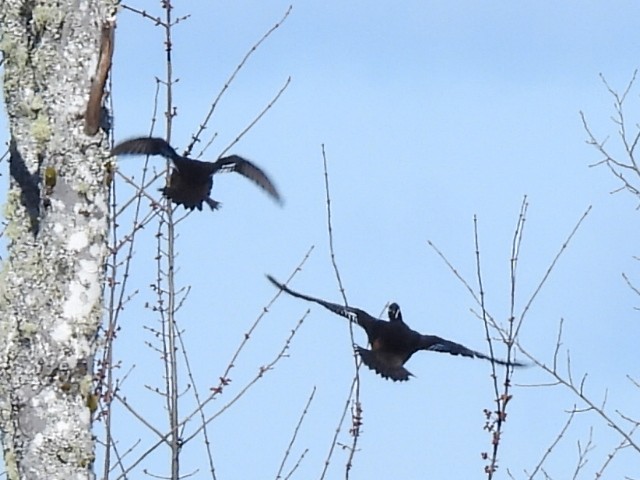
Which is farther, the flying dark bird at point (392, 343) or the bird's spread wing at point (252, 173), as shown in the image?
the bird's spread wing at point (252, 173)

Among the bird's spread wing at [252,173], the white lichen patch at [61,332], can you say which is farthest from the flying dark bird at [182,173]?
the white lichen patch at [61,332]

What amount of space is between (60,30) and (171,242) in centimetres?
173

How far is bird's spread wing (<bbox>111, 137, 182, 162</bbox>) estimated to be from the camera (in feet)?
21.1

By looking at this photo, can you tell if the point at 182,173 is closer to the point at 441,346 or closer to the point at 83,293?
the point at 441,346

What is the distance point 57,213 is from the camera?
3.76m

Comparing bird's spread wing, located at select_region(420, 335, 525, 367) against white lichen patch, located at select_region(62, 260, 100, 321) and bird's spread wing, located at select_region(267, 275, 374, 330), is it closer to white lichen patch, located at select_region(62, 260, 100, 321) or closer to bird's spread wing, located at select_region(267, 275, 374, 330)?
bird's spread wing, located at select_region(267, 275, 374, 330)

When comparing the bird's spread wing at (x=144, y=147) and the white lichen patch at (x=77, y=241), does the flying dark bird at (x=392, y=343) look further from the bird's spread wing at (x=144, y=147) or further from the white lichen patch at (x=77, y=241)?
the white lichen patch at (x=77, y=241)

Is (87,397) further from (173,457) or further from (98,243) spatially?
(173,457)

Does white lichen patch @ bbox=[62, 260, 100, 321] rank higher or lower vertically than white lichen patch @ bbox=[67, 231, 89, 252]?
lower

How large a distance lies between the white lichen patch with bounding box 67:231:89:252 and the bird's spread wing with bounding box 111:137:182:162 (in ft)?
8.42

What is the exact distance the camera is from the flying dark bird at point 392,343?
663 centimetres

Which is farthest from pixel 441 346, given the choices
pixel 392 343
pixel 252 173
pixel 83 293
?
pixel 83 293

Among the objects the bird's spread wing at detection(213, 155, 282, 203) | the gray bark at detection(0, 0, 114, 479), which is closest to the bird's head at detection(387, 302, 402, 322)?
the bird's spread wing at detection(213, 155, 282, 203)

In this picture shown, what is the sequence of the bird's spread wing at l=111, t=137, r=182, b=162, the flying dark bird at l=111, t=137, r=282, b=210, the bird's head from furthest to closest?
1. the bird's head
2. the bird's spread wing at l=111, t=137, r=182, b=162
3. the flying dark bird at l=111, t=137, r=282, b=210
